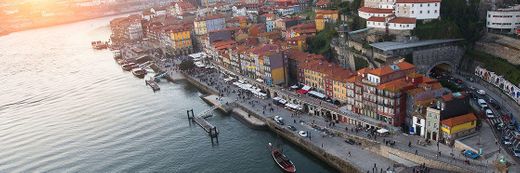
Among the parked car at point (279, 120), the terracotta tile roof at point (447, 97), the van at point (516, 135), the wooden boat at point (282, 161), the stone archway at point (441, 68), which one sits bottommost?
the wooden boat at point (282, 161)

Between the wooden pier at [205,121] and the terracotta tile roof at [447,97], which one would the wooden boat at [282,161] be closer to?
the wooden pier at [205,121]

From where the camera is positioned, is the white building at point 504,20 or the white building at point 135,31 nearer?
the white building at point 504,20

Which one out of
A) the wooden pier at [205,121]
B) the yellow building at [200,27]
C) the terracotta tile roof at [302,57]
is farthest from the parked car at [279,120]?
the yellow building at [200,27]

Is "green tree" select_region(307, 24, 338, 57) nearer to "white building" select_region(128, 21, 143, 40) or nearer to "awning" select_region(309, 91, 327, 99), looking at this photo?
"awning" select_region(309, 91, 327, 99)

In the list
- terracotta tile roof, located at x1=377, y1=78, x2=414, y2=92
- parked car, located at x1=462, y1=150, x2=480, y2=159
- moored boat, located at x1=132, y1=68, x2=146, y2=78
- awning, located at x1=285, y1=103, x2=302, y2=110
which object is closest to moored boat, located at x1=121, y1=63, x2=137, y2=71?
moored boat, located at x1=132, y1=68, x2=146, y2=78

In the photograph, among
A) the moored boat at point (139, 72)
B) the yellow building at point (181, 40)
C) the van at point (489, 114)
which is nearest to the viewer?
the van at point (489, 114)

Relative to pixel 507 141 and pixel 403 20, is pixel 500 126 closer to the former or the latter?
pixel 507 141
